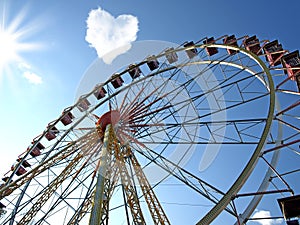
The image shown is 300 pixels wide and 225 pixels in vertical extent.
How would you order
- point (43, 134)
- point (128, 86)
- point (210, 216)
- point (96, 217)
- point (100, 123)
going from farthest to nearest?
point (43, 134) < point (128, 86) < point (100, 123) < point (96, 217) < point (210, 216)

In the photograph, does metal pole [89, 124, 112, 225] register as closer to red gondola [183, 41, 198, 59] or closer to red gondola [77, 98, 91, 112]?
red gondola [77, 98, 91, 112]

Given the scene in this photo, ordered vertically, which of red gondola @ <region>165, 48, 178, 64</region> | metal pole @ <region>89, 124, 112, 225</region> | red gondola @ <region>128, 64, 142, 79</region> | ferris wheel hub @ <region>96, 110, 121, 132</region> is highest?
red gondola @ <region>165, 48, 178, 64</region>

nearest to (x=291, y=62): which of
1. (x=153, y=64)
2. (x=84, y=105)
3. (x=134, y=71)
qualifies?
(x=153, y=64)

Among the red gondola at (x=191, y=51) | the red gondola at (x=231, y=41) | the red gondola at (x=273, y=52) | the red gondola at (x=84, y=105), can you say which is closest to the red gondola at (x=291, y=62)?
the red gondola at (x=273, y=52)

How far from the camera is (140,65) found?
18.0 meters

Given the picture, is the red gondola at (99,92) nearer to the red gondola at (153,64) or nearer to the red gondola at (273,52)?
the red gondola at (153,64)

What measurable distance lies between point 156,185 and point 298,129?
19.0 ft

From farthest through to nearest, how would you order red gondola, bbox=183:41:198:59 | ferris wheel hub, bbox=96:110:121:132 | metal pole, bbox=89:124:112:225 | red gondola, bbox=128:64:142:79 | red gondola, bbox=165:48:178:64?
red gondola, bbox=128:64:142:79 < red gondola, bbox=165:48:178:64 < red gondola, bbox=183:41:198:59 < ferris wheel hub, bbox=96:110:121:132 < metal pole, bbox=89:124:112:225

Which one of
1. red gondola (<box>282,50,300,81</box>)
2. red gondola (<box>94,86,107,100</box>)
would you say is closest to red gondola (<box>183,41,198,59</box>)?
red gondola (<box>282,50,300,81</box>)

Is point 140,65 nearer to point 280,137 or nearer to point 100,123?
point 100,123

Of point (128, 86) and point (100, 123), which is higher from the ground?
point (128, 86)

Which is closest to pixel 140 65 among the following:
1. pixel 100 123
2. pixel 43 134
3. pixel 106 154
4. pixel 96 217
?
pixel 100 123

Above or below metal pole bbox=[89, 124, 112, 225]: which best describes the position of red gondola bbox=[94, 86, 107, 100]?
above

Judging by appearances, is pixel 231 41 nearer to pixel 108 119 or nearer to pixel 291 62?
pixel 291 62
